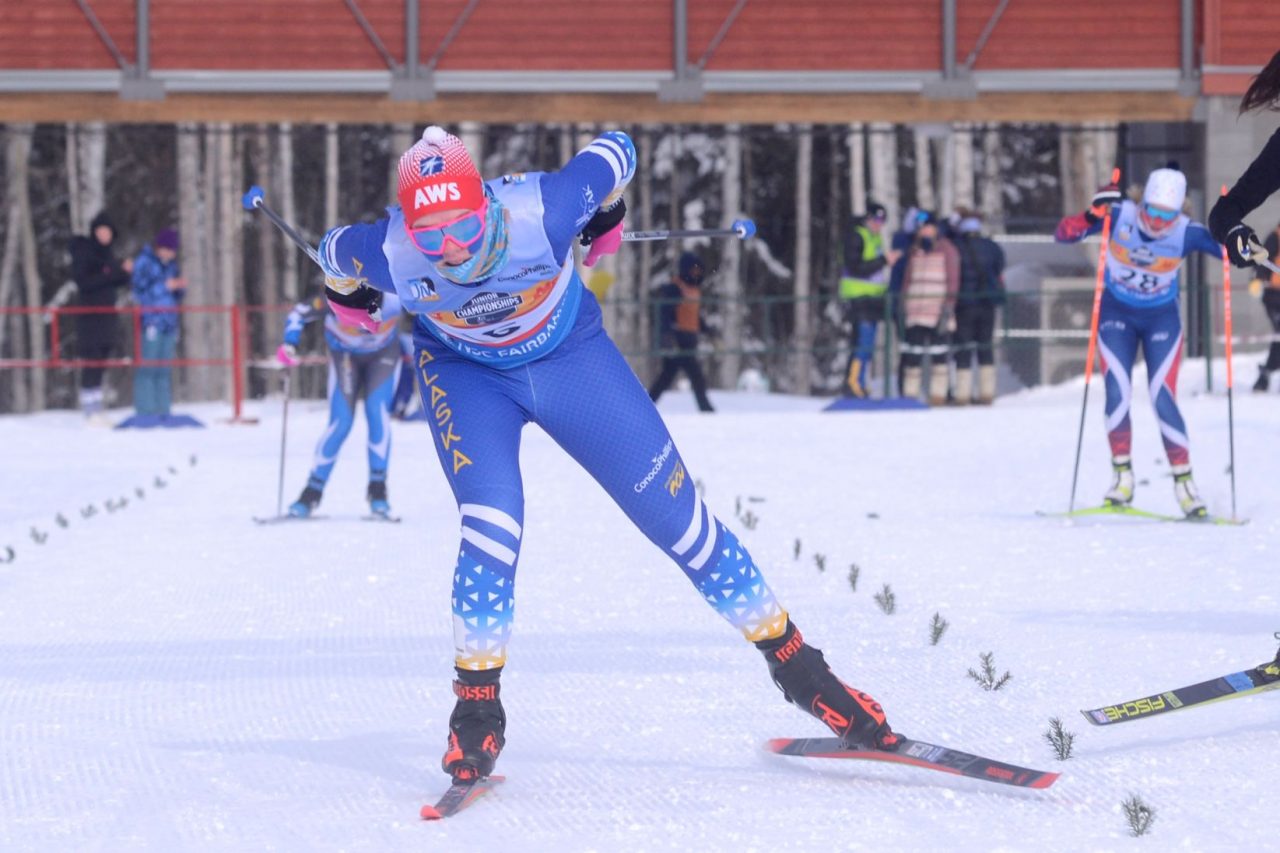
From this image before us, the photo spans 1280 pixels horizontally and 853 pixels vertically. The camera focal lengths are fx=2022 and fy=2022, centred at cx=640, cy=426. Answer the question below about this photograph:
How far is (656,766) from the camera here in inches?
205

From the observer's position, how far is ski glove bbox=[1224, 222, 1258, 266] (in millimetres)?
5938

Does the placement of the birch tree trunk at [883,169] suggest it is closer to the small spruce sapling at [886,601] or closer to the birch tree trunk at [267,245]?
the birch tree trunk at [267,245]

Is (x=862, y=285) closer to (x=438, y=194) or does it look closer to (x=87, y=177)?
(x=438, y=194)

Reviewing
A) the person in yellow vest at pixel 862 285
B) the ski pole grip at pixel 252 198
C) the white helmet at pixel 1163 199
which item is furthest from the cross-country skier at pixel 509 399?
the person in yellow vest at pixel 862 285

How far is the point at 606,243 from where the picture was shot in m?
5.56

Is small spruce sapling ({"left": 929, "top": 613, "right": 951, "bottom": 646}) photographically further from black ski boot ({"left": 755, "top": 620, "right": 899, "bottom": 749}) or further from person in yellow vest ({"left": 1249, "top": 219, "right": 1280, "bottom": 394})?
person in yellow vest ({"left": 1249, "top": 219, "right": 1280, "bottom": 394})

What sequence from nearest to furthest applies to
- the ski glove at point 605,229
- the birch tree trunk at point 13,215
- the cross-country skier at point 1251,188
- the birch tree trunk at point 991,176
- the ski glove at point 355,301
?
1. the ski glove at point 355,301
2. the ski glove at point 605,229
3. the cross-country skier at point 1251,188
4. the birch tree trunk at point 13,215
5. the birch tree trunk at point 991,176

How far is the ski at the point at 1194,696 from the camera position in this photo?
17.7 feet

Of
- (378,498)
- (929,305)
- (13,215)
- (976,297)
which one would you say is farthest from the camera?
(13,215)

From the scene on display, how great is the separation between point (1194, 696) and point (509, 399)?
2.00 metres

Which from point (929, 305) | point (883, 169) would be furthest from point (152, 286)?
point (883, 169)

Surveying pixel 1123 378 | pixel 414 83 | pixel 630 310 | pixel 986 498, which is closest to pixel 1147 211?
pixel 1123 378

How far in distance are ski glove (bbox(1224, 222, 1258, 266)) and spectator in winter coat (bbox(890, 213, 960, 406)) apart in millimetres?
13279

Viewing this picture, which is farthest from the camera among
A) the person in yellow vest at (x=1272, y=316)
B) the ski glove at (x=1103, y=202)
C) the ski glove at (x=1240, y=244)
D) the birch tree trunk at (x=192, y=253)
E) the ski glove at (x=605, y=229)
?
the birch tree trunk at (x=192, y=253)
